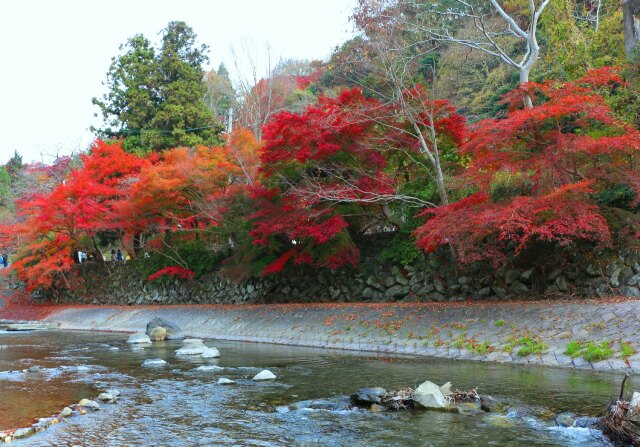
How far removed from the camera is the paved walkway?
12656 millimetres

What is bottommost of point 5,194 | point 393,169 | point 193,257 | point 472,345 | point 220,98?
point 472,345

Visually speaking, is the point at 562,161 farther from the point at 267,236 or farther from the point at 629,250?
the point at 267,236

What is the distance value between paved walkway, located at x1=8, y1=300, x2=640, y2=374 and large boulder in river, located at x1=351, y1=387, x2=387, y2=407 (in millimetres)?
4924

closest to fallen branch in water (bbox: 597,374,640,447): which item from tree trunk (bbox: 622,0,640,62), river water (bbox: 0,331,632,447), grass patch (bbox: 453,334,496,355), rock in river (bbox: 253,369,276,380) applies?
river water (bbox: 0,331,632,447)

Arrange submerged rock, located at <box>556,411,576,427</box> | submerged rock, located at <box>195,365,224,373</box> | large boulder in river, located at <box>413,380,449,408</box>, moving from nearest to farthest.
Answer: submerged rock, located at <box>556,411,576,427</box> → large boulder in river, located at <box>413,380,449,408</box> → submerged rock, located at <box>195,365,224,373</box>

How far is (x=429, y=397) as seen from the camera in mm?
9383

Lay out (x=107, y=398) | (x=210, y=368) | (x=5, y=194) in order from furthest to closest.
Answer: (x=5, y=194)
(x=210, y=368)
(x=107, y=398)

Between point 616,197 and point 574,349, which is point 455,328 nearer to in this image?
point 574,349

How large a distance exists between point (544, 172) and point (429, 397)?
7.94m

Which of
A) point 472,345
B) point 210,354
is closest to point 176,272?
point 210,354

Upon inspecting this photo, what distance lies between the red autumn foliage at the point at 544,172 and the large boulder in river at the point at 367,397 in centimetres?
581

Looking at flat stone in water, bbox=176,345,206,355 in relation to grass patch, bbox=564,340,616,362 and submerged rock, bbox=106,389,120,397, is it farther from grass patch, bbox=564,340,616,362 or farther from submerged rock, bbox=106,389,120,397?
grass patch, bbox=564,340,616,362

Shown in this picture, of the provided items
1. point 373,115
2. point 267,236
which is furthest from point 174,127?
point 373,115

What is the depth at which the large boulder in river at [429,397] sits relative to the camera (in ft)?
30.7
